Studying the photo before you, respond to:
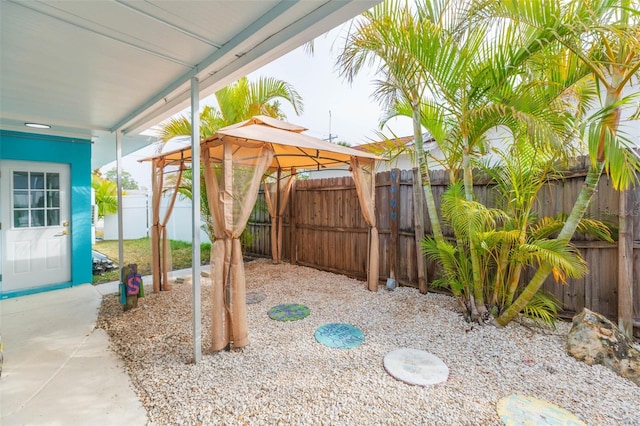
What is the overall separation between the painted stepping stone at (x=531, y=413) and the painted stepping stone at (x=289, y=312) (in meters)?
2.35

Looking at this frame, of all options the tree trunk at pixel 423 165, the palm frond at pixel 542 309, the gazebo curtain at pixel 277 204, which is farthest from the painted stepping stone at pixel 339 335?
the gazebo curtain at pixel 277 204

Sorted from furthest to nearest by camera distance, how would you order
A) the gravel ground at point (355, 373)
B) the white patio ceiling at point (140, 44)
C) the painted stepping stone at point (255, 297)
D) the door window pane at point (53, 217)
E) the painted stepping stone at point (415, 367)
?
the door window pane at point (53, 217), the painted stepping stone at point (255, 297), the painted stepping stone at point (415, 367), the gravel ground at point (355, 373), the white patio ceiling at point (140, 44)

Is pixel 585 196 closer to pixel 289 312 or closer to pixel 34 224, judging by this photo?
pixel 289 312

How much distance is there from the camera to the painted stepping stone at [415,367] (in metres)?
2.41

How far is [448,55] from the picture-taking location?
286cm

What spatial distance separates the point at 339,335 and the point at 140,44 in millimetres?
3403

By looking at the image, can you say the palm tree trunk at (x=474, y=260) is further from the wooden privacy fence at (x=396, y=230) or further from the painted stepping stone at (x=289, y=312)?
the painted stepping stone at (x=289, y=312)

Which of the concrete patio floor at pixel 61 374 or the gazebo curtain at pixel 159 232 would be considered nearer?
the concrete patio floor at pixel 61 374

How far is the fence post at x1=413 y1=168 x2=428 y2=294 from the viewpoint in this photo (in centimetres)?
450

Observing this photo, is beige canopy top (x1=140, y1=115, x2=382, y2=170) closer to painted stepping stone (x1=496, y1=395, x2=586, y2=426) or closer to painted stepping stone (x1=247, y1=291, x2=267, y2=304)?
painted stepping stone (x1=247, y1=291, x2=267, y2=304)

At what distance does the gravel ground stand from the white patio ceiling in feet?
8.89

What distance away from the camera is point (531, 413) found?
203 centimetres

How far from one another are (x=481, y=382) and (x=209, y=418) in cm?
218

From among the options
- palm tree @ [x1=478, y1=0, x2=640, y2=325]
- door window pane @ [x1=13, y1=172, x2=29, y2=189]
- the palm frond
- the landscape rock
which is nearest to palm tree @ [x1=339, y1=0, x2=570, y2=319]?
palm tree @ [x1=478, y1=0, x2=640, y2=325]
